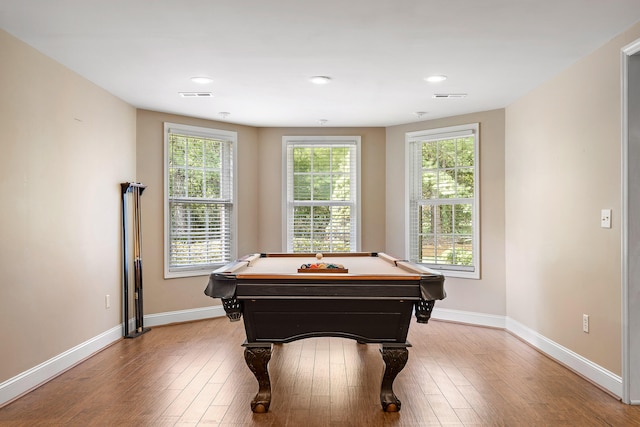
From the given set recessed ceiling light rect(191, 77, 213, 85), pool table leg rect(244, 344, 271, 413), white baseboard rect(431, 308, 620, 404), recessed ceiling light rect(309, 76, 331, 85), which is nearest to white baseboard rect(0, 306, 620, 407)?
white baseboard rect(431, 308, 620, 404)

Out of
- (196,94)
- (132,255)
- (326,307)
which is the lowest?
(326,307)

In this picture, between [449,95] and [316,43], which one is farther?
[449,95]

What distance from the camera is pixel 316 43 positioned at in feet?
11.8

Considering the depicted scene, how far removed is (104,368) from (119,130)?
2457 mm

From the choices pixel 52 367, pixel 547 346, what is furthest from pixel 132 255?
pixel 547 346

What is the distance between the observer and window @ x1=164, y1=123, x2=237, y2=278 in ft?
19.7

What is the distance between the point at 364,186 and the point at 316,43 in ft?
11.1

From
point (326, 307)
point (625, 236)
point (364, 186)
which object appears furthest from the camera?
point (364, 186)

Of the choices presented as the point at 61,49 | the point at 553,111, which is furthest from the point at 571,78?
the point at 61,49

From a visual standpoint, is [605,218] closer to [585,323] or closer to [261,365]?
[585,323]

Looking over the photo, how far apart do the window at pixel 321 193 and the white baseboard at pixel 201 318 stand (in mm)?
1488

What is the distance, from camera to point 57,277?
4043 mm

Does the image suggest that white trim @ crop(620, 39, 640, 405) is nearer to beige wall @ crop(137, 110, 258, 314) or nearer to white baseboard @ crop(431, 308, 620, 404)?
white baseboard @ crop(431, 308, 620, 404)

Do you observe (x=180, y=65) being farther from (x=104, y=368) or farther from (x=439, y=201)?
(x=439, y=201)
